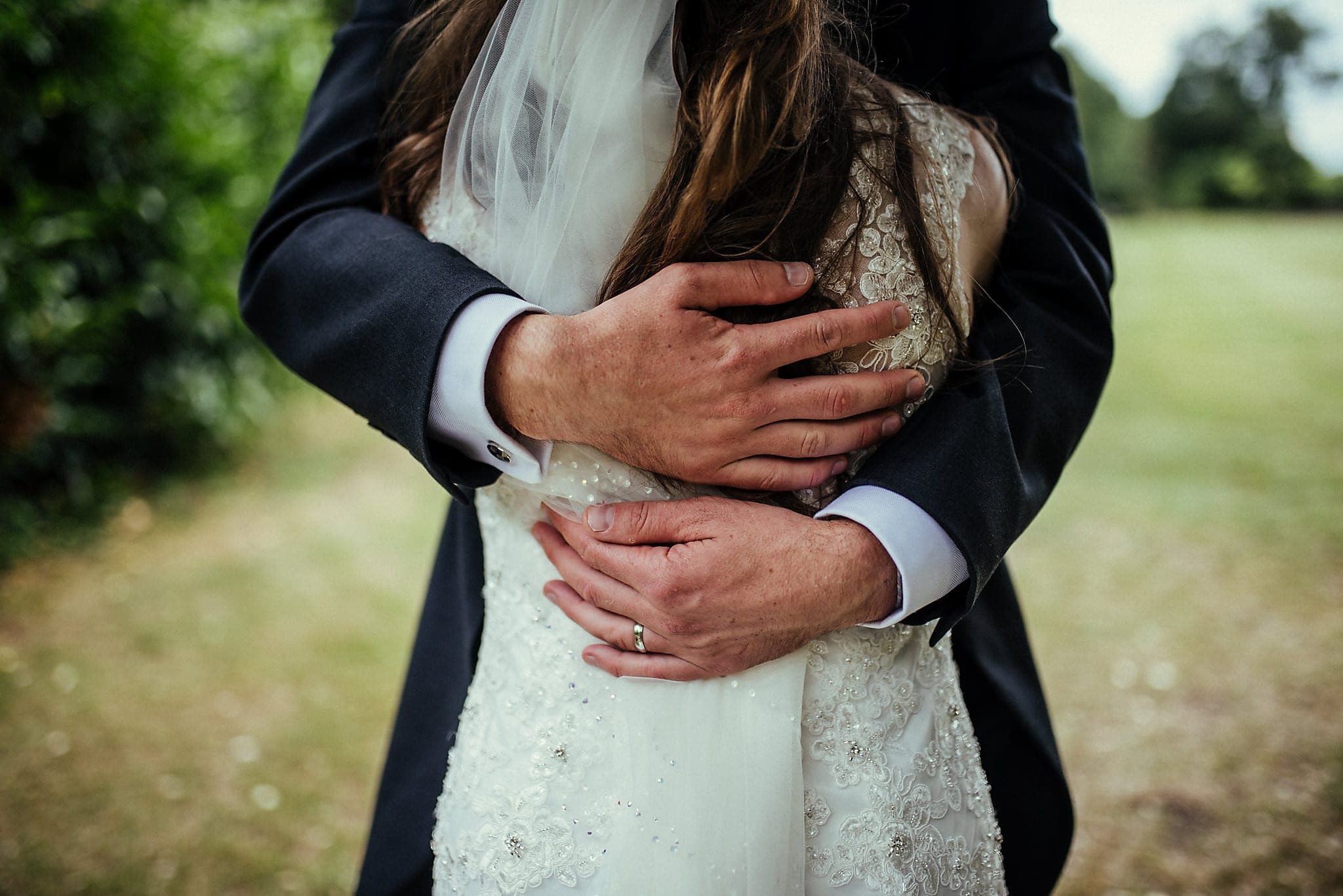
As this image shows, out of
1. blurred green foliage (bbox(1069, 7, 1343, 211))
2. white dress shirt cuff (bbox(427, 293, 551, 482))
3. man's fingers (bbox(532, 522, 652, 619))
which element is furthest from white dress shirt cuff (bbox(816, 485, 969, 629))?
blurred green foliage (bbox(1069, 7, 1343, 211))

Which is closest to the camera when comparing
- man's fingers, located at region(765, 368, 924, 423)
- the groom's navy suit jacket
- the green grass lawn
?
man's fingers, located at region(765, 368, 924, 423)

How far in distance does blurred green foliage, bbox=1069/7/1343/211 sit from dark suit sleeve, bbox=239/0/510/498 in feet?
43.7

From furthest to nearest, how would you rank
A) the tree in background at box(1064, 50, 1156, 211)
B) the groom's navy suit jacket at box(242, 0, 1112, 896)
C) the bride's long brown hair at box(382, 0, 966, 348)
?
the tree in background at box(1064, 50, 1156, 211), the groom's navy suit jacket at box(242, 0, 1112, 896), the bride's long brown hair at box(382, 0, 966, 348)

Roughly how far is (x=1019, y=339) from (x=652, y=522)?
0.62 meters

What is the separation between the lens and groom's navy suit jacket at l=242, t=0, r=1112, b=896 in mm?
1158

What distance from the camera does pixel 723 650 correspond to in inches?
42.7

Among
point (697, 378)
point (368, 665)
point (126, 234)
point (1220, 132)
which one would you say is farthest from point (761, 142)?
point (1220, 132)

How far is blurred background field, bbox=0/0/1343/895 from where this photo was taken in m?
3.10

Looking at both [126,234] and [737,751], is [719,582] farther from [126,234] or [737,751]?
[126,234]

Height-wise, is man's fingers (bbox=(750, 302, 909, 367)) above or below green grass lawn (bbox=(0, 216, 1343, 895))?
above

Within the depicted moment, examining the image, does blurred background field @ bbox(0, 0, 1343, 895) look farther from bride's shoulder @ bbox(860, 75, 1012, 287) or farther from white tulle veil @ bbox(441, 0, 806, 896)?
bride's shoulder @ bbox(860, 75, 1012, 287)

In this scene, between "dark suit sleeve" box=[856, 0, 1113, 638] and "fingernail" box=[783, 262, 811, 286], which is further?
"dark suit sleeve" box=[856, 0, 1113, 638]

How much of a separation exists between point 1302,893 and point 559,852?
2.90 meters

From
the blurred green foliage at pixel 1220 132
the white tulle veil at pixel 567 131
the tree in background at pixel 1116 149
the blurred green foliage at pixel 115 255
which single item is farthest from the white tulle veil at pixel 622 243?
the tree in background at pixel 1116 149
